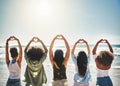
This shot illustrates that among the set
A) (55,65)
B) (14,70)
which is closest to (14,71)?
(14,70)

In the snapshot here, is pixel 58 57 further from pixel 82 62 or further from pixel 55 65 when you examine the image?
pixel 82 62

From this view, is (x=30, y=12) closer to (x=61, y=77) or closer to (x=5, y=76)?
(x=5, y=76)

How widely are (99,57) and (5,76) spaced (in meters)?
2.95

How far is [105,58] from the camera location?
3635 millimetres

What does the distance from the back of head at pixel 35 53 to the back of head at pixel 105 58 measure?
639 millimetres

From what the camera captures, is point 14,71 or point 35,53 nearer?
point 35,53

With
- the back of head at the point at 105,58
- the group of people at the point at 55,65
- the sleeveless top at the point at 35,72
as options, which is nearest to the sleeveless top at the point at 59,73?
the group of people at the point at 55,65

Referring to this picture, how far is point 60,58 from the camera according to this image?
3.64 metres

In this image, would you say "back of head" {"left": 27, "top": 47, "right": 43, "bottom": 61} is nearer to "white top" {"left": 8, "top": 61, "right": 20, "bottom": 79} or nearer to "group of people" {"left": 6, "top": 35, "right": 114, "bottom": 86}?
"group of people" {"left": 6, "top": 35, "right": 114, "bottom": 86}

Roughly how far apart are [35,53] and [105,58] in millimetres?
752

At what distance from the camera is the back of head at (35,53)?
11.7 ft

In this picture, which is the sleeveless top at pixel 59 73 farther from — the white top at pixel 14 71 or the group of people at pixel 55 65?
the white top at pixel 14 71

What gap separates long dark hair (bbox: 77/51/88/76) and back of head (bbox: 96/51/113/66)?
0.17 m

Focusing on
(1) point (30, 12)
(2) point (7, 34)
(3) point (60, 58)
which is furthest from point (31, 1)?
(3) point (60, 58)
